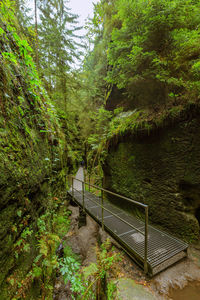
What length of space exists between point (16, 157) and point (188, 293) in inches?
142

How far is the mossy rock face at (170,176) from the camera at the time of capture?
299cm

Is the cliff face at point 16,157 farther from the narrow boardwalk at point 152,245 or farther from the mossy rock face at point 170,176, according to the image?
the mossy rock face at point 170,176

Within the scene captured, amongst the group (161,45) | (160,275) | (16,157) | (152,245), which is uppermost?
(161,45)

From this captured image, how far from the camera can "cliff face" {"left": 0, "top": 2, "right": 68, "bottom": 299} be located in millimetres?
1794

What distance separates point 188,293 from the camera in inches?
76.5

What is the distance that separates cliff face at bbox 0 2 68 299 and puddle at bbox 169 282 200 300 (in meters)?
2.47

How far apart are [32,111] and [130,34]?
12.2ft

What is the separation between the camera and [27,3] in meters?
5.07

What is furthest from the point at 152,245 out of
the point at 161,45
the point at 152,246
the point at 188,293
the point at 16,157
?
the point at 161,45

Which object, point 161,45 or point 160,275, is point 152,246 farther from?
point 161,45

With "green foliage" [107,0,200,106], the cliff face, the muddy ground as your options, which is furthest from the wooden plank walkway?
"green foliage" [107,0,200,106]

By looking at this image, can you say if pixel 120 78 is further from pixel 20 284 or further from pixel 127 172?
pixel 20 284

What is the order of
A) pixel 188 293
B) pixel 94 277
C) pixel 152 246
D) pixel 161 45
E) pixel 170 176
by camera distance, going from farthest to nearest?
1. pixel 161 45
2. pixel 170 176
3. pixel 152 246
4. pixel 94 277
5. pixel 188 293

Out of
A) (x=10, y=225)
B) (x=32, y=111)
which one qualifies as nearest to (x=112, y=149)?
(x=32, y=111)
